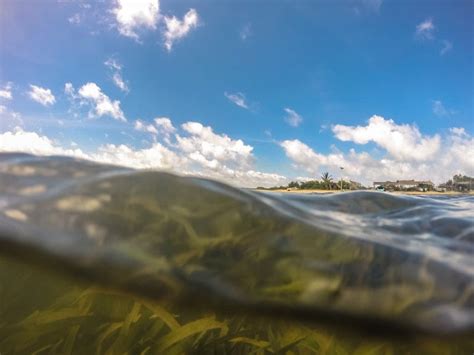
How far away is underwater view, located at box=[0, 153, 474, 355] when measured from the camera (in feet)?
7.97

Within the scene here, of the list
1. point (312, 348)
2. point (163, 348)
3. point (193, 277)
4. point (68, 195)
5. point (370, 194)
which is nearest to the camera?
point (163, 348)

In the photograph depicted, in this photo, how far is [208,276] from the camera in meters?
2.60

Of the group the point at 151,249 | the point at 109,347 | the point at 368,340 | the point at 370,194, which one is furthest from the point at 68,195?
the point at 370,194

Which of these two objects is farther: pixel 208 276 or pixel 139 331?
pixel 208 276

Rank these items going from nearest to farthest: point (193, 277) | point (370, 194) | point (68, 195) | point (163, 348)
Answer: point (163, 348) < point (193, 277) < point (68, 195) < point (370, 194)

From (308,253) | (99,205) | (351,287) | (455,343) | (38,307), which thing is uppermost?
(99,205)

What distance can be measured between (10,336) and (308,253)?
2361 millimetres

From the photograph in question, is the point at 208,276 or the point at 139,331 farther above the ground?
the point at 208,276

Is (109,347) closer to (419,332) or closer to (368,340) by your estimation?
(368,340)

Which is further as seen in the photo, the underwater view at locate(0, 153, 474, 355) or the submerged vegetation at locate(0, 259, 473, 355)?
the underwater view at locate(0, 153, 474, 355)

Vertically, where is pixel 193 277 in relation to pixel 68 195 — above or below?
below

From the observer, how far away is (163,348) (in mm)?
2191

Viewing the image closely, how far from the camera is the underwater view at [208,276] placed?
7.97 ft

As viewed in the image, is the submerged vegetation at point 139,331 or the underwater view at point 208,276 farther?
the underwater view at point 208,276
